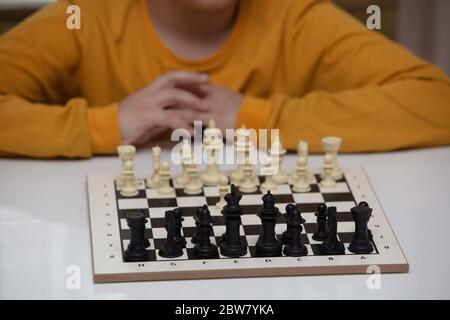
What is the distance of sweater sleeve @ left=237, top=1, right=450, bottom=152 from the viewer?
96.3 inches

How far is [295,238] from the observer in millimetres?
1904

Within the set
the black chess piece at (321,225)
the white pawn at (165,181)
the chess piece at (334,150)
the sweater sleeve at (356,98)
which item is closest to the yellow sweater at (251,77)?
the sweater sleeve at (356,98)

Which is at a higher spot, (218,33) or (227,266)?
(218,33)

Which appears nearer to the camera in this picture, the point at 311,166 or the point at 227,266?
the point at 227,266

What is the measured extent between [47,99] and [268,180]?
2.14 ft

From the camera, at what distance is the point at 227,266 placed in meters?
1.85

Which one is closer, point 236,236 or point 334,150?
point 236,236

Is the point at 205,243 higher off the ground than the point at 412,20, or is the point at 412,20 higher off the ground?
the point at 412,20

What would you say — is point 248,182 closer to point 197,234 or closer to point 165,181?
point 165,181

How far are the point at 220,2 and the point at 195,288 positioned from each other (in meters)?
0.89

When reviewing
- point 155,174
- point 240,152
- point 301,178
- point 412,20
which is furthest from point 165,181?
point 412,20

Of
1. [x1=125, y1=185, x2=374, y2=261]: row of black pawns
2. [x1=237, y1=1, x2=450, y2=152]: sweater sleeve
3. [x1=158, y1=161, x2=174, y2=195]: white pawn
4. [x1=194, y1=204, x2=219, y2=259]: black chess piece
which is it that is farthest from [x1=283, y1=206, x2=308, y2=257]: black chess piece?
[x1=237, y1=1, x2=450, y2=152]: sweater sleeve
